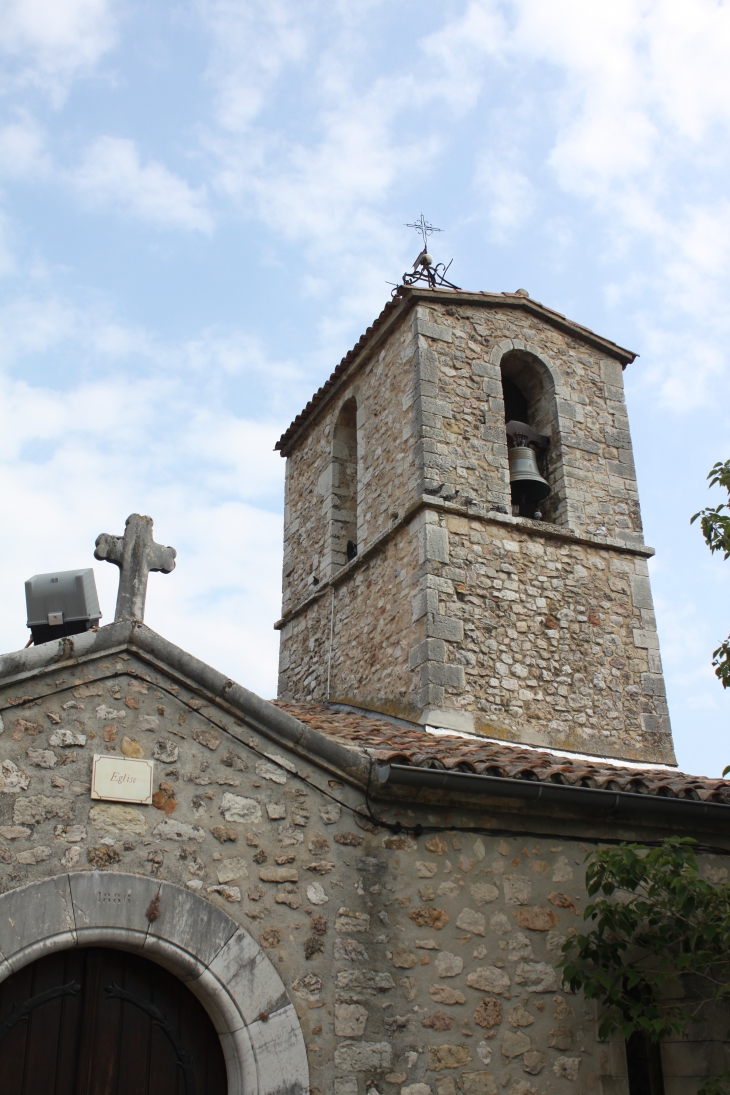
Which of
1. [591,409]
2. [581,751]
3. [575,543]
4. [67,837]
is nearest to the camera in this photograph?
[67,837]

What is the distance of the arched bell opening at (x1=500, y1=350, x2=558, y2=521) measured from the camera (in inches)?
365

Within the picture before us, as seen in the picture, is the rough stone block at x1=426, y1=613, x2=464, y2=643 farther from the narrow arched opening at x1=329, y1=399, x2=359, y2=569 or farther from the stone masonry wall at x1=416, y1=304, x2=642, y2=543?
the narrow arched opening at x1=329, y1=399, x2=359, y2=569

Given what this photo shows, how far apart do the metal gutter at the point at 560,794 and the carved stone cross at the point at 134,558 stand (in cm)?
157

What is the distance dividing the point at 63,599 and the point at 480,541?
4050 mm

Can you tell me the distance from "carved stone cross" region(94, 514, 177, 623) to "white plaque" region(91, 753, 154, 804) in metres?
0.77

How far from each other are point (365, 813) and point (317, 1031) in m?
1.04

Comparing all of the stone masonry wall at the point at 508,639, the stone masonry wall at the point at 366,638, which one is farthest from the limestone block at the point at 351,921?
the stone masonry wall at the point at 366,638

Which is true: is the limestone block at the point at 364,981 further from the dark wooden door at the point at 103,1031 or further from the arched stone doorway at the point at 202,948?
the dark wooden door at the point at 103,1031

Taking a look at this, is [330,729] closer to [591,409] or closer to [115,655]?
[115,655]

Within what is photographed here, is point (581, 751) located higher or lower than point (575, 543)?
lower

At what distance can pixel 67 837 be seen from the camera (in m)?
4.39

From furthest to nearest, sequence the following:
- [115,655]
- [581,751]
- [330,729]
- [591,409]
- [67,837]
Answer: [591,409]
[581,751]
[330,729]
[115,655]
[67,837]

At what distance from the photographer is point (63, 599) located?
5539 mm

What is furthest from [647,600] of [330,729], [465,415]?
[330,729]
